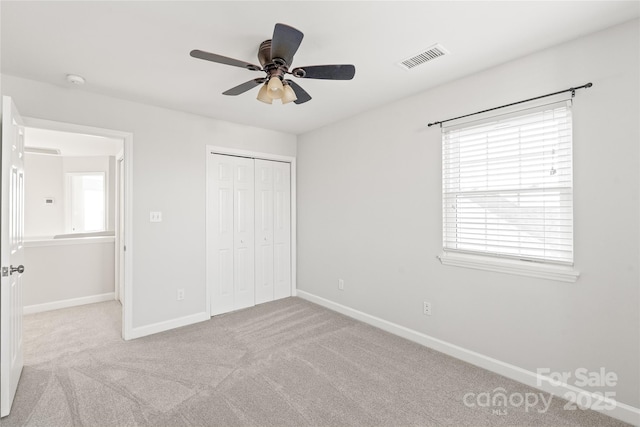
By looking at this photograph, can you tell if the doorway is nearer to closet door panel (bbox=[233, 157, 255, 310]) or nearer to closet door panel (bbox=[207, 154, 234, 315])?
closet door panel (bbox=[207, 154, 234, 315])

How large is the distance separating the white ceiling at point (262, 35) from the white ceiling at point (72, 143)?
1.93 metres

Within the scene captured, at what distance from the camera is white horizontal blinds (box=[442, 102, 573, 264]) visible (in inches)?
83.5

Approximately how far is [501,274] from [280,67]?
7.66ft

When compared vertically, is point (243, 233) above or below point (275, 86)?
below

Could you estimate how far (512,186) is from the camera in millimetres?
2340

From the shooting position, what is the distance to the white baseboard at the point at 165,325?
10.2 feet

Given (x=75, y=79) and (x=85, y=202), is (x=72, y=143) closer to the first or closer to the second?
(x=85, y=202)

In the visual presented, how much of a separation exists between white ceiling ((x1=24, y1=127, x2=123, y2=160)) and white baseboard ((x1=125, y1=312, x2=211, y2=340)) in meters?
2.51

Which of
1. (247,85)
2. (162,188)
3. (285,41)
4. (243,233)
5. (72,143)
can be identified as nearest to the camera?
(285,41)

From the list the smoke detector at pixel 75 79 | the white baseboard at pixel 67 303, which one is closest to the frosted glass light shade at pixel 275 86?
the smoke detector at pixel 75 79

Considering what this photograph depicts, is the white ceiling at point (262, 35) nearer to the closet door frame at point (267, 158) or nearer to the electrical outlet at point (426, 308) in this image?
the closet door frame at point (267, 158)

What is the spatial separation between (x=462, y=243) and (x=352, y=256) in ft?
4.61

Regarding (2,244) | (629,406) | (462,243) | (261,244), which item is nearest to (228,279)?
(261,244)

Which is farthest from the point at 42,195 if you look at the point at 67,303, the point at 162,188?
the point at 162,188
